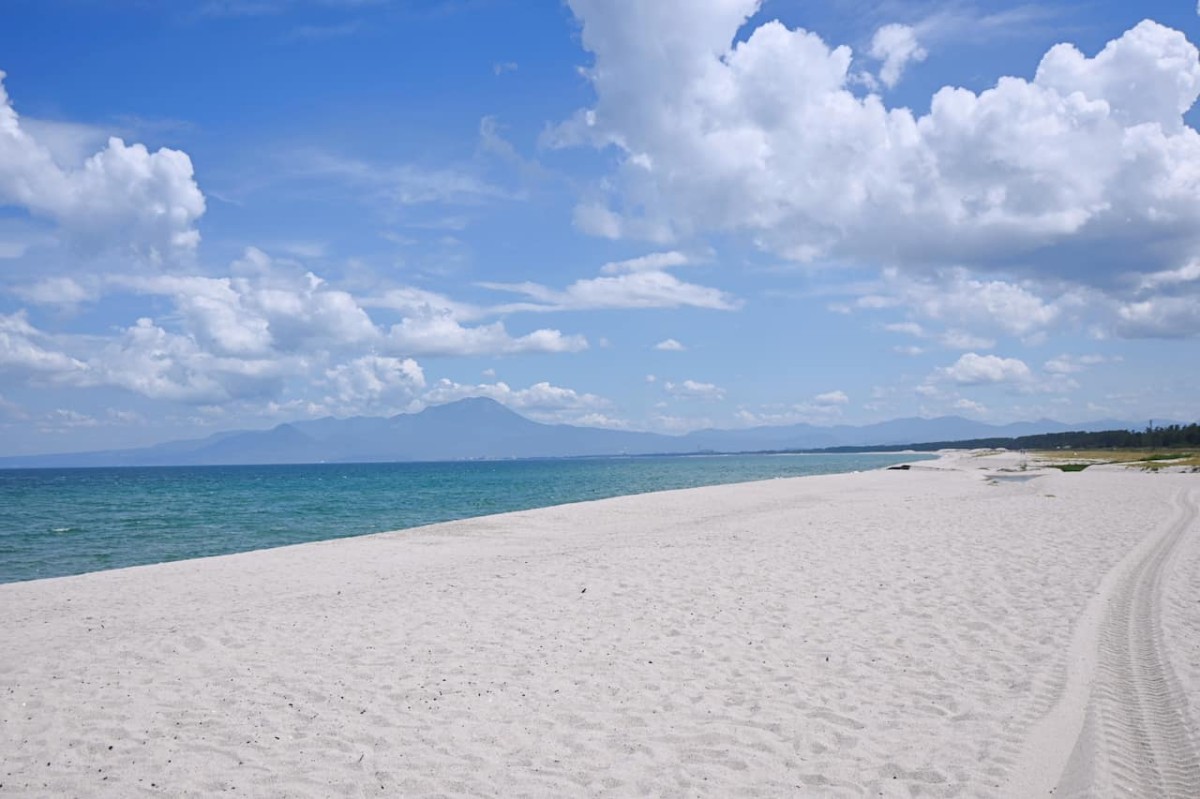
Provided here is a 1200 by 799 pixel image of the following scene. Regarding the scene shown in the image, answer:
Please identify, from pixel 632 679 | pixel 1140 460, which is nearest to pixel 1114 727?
pixel 632 679

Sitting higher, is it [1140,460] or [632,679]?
[632,679]

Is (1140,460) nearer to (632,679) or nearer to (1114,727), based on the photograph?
(1114,727)

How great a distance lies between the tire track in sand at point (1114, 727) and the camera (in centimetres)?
554

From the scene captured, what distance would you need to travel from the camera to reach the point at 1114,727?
6.54 meters

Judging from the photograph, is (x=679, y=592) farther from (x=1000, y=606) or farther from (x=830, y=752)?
(x=830, y=752)

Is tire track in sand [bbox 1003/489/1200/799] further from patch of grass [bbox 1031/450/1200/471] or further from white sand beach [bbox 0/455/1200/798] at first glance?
patch of grass [bbox 1031/450/1200/471]

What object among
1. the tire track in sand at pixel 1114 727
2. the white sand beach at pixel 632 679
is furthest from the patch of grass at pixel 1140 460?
the tire track in sand at pixel 1114 727

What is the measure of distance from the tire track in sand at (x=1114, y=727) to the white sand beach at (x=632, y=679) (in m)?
0.03

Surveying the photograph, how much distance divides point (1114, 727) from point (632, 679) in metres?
4.52

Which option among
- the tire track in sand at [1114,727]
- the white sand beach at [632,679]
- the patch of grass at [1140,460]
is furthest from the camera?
the patch of grass at [1140,460]

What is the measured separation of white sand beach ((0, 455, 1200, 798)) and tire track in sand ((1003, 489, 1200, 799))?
0.10ft

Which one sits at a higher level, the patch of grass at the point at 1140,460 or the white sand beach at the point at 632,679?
the white sand beach at the point at 632,679

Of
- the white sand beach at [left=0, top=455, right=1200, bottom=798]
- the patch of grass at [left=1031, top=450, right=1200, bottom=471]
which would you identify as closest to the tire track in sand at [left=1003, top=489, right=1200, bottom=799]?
the white sand beach at [left=0, top=455, right=1200, bottom=798]

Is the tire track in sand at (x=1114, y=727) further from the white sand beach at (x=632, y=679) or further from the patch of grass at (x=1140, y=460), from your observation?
the patch of grass at (x=1140, y=460)
